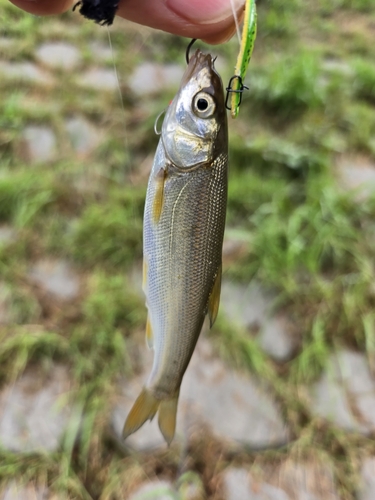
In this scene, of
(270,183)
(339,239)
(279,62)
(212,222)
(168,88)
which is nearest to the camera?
(212,222)

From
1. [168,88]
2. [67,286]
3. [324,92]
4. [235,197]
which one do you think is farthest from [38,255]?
[324,92]

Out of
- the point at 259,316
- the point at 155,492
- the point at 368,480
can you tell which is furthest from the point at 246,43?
the point at 368,480

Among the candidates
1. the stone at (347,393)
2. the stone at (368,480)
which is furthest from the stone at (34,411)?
the stone at (368,480)

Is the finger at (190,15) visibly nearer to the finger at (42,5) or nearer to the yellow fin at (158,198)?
the finger at (42,5)

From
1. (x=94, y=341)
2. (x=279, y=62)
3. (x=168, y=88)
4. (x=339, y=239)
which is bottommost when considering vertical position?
(x=94, y=341)

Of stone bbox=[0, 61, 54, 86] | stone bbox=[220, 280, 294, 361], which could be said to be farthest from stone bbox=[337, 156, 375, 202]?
stone bbox=[0, 61, 54, 86]

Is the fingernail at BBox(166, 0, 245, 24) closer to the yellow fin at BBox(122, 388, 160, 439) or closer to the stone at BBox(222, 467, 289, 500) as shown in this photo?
the yellow fin at BBox(122, 388, 160, 439)

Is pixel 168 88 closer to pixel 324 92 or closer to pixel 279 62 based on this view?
pixel 279 62
